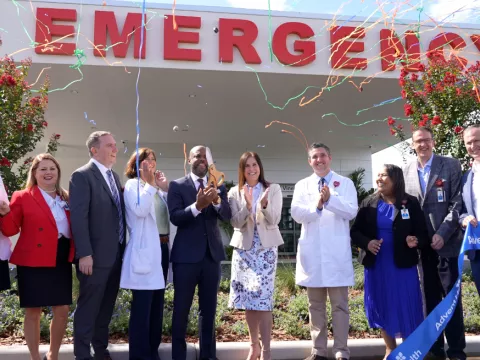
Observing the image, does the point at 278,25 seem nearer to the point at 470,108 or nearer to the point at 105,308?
the point at 470,108

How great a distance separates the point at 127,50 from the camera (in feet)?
30.0

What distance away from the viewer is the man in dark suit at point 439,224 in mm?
4152

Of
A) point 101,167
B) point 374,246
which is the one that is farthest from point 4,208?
point 374,246

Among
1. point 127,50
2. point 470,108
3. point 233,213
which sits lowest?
point 233,213

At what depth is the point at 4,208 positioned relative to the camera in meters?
3.77

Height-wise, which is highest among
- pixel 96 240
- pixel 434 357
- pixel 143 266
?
pixel 96 240

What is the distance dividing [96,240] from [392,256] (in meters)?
2.64

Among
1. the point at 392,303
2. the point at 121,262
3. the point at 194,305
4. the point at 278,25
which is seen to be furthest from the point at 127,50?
the point at 392,303

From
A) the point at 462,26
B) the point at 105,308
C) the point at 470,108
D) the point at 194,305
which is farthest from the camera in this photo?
the point at 462,26

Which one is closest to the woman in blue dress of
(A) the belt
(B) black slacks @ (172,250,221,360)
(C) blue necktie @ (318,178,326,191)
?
(C) blue necktie @ (318,178,326,191)

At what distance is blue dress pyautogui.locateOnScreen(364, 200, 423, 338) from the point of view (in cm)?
410

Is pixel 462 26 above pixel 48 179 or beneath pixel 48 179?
above

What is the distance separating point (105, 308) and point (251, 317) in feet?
4.34

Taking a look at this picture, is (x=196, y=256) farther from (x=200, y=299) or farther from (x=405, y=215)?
(x=405, y=215)
